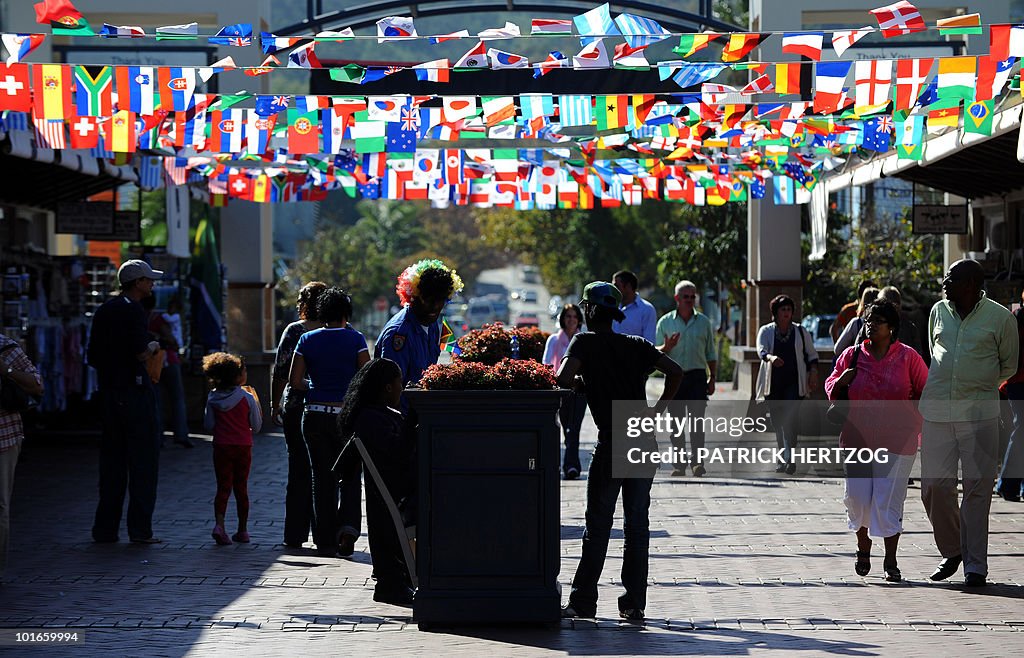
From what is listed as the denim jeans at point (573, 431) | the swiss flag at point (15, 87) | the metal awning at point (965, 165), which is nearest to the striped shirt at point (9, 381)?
the swiss flag at point (15, 87)

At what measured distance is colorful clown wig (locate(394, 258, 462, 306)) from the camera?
356 inches

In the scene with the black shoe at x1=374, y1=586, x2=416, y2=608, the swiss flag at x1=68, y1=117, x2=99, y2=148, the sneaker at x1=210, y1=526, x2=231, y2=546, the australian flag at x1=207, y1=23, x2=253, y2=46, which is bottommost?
the sneaker at x1=210, y1=526, x2=231, y2=546

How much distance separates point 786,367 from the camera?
1504cm

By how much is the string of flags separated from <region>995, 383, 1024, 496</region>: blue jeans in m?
2.33

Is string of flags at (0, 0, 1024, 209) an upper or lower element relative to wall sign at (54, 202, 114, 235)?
upper

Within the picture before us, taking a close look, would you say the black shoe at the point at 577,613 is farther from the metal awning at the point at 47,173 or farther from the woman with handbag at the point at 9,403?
the metal awning at the point at 47,173

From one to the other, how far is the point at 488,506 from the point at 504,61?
6.26m

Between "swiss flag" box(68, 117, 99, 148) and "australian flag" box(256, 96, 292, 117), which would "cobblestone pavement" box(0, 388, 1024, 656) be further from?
"australian flag" box(256, 96, 292, 117)

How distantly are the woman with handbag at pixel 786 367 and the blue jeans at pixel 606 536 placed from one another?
24.4 feet

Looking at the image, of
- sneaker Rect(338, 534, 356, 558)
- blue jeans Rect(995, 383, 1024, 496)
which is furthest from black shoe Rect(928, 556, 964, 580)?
blue jeans Rect(995, 383, 1024, 496)

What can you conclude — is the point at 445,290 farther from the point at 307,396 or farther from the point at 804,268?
the point at 804,268

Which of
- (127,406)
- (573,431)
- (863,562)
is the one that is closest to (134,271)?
(127,406)

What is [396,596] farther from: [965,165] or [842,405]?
[965,165]

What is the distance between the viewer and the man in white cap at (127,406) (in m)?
10.4
